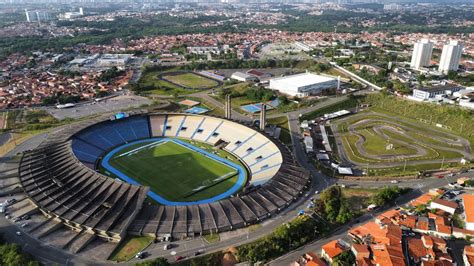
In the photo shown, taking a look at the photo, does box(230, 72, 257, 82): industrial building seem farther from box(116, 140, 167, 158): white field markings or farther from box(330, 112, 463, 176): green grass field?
box(116, 140, 167, 158): white field markings

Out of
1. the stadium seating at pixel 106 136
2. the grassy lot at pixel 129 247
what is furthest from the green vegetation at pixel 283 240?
the stadium seating at pixel 106 136

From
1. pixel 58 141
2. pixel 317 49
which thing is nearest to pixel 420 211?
pixel 58 141

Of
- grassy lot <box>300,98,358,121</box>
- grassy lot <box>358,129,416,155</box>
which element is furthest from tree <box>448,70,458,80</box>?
grassy lot <box>358,129,416,155</box>

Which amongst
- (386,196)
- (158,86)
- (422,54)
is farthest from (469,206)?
(422,54)

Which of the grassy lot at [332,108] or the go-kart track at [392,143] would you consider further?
the grassy lot at [332,108]

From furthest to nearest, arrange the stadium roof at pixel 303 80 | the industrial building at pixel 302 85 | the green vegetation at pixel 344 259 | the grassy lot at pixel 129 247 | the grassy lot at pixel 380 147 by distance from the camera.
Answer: the stadium roof at pixel 303 80 < the industrial building at pixel 302 85 < the grassy lot at pixel 380 147 < the grassy lot at pixel 129 247 < the green vegetation at pixel 344 259

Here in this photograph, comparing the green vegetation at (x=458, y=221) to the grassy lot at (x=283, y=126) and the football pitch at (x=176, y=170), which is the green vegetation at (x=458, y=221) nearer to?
the football pitch at (x=176, y=170)
